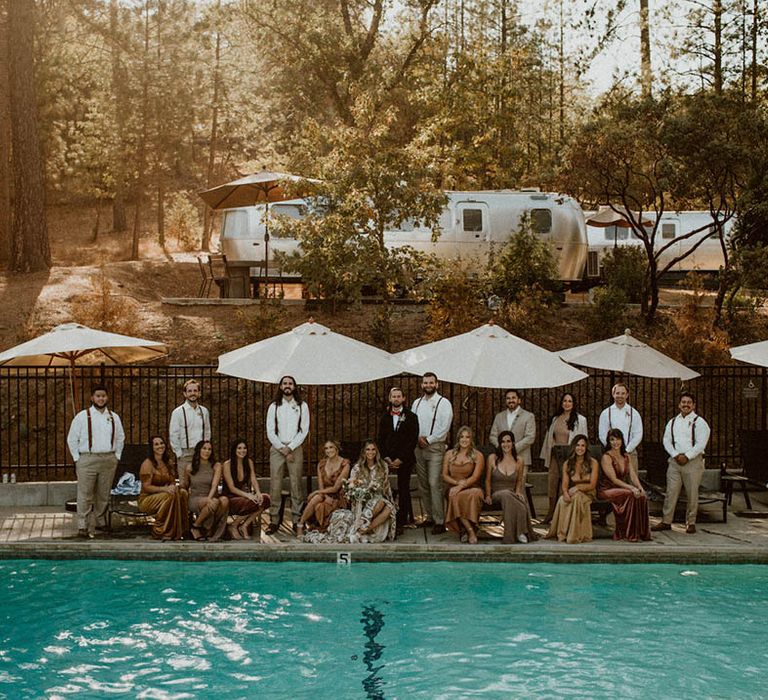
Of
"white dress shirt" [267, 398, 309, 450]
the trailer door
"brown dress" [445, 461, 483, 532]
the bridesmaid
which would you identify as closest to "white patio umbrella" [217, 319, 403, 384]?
"white dress shirt" [267, 398, 309, 450]

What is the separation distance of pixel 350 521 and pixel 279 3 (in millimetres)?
21305

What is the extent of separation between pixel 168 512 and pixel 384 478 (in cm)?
266

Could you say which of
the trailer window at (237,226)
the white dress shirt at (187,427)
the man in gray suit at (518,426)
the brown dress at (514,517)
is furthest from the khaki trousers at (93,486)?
the trailer window at (237,226)

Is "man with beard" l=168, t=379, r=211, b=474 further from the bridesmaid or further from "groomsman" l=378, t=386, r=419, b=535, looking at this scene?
the bridesmaid

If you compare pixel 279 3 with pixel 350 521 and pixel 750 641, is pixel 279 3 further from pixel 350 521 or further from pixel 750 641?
pixel 750 641

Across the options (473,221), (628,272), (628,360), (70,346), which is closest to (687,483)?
(628,360)

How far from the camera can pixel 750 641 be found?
9086 millimetres

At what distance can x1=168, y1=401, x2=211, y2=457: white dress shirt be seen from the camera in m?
12.3

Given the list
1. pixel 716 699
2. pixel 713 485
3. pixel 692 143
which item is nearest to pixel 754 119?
pixel 692 143

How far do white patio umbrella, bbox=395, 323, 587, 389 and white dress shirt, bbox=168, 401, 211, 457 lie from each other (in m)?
2.78

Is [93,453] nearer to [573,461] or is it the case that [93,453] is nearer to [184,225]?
[573,461]

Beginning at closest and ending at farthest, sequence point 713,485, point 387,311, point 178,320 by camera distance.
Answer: point 713,485
point 387,311
point 178,320

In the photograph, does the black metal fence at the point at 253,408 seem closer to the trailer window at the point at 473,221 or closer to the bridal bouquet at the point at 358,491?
the bridal bouquet at the point at 358,491

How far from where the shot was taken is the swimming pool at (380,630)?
8172 millimetres
